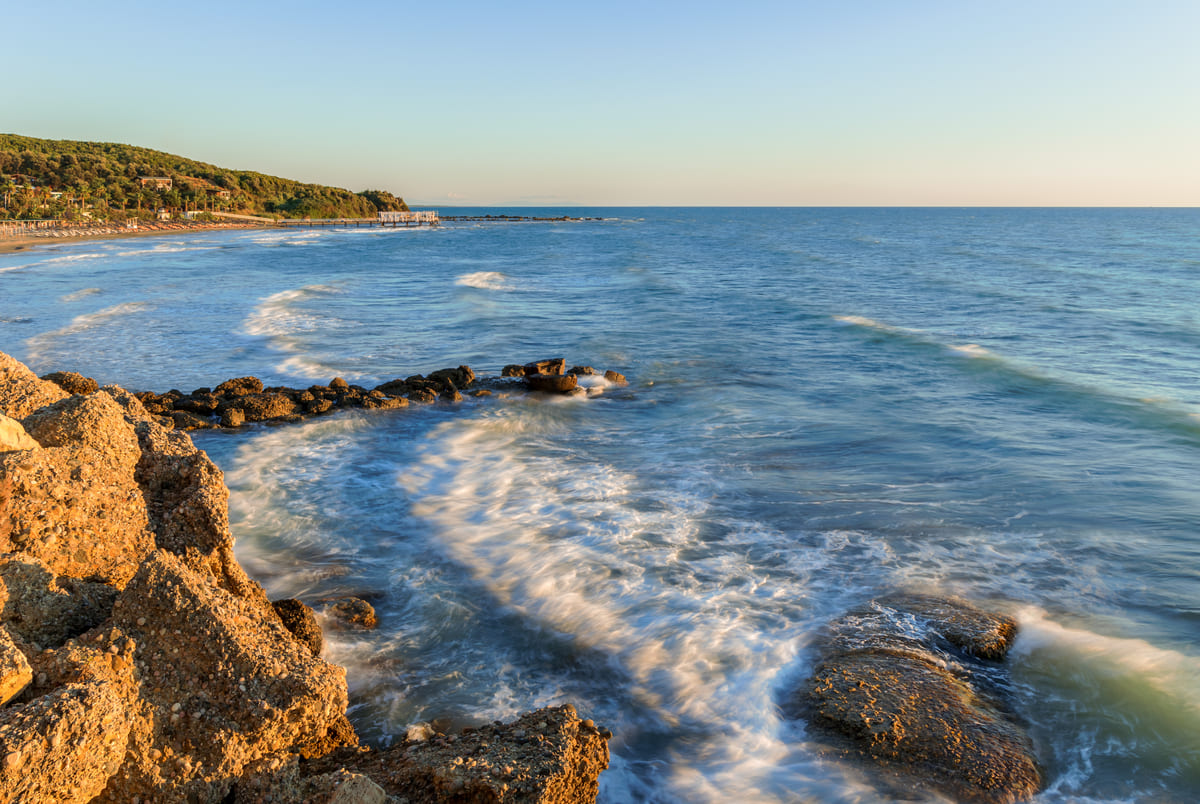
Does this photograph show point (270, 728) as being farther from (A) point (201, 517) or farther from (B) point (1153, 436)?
(B) point (1153, 436)

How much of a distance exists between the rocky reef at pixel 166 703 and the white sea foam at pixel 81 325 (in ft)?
52.2

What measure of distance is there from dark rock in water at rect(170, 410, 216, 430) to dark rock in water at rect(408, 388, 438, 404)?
371cm

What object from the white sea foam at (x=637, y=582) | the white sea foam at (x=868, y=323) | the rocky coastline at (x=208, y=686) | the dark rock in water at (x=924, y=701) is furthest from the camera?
the white sea foam at (x=868, y=323)

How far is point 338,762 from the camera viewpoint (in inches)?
165

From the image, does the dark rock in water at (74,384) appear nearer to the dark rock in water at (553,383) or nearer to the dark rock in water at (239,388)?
the dark rock in water at (239,388)

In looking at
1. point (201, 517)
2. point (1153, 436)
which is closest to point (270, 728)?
point (201, 517)

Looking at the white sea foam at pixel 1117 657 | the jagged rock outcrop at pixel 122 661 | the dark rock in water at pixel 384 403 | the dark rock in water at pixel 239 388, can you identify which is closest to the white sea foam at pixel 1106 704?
the white sea foam at pixel 1117 657

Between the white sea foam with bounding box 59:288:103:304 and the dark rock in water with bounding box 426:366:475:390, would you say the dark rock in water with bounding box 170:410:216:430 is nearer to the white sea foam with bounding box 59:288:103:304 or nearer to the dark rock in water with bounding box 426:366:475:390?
the dark rock in water with bounding box 426:366:475:390

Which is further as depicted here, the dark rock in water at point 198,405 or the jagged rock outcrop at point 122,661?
the dark rock in water at point 198,405

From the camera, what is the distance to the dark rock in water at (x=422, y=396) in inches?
602

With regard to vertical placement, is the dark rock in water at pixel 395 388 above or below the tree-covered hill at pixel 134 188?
below

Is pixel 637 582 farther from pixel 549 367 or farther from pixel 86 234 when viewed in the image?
pixel 86 234

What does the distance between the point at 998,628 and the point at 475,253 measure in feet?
194

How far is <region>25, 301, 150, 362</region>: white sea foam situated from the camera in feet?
61.5
